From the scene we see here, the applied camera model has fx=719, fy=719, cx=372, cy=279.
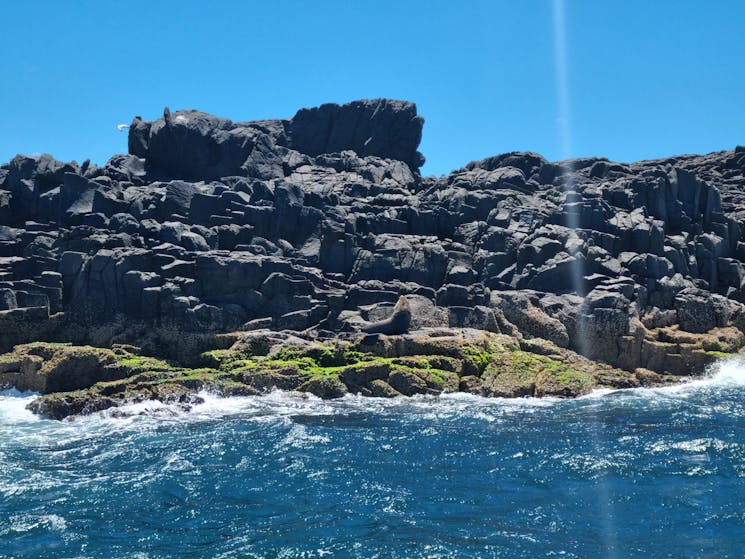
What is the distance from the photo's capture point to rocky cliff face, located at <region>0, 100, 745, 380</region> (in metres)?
52.8

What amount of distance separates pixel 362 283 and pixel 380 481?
31.8 meters

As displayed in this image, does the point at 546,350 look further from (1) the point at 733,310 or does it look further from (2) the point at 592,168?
(2) the point at 592,168

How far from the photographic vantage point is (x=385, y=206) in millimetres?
72875

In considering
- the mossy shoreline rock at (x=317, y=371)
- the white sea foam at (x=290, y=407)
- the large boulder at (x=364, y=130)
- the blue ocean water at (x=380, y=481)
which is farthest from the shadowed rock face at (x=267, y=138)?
the blue ocean water at (x=380, y=481)

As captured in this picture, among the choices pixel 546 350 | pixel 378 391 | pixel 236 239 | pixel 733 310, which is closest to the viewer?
pixel 378 391

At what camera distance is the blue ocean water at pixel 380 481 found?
69.2 feet

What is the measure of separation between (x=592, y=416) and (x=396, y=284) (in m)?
22.7

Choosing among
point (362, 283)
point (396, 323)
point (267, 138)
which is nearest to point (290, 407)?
point (396, 323)

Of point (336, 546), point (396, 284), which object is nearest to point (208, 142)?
point (396, 284)

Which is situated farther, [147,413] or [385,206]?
[385,206]

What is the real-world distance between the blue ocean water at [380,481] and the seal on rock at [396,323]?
846 centimetres

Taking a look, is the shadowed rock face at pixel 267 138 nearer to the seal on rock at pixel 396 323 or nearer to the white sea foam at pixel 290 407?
the seal on rock at pixel 396 323

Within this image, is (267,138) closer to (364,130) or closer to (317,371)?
(364,130)

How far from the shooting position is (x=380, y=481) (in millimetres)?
27016
